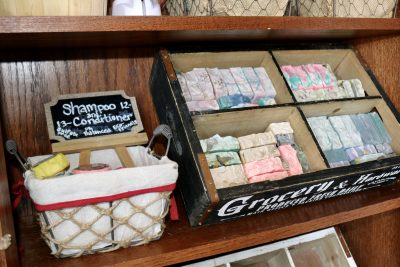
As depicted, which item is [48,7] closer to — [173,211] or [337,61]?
[173,211]

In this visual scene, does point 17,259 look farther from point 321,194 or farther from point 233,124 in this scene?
point 321,194

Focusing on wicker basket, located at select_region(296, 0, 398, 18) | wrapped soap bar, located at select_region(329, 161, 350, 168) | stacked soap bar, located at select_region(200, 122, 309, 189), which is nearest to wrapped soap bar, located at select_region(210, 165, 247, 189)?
stacked soap bar, located at select_region(200, 122, 309, 189)

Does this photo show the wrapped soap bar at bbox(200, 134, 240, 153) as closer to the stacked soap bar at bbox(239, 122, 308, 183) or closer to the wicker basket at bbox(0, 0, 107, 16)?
the stacked soap bar at bbox(239, 122, 308, 183)

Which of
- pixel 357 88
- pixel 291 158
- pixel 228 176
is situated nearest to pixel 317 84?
pixel 357 88

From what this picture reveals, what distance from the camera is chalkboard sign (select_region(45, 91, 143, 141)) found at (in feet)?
3.75

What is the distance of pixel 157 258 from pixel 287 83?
0.77m

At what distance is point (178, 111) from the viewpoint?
1140 mm

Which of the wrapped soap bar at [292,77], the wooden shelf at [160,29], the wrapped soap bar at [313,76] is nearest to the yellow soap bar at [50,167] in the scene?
the wooden shelf at [160,29]

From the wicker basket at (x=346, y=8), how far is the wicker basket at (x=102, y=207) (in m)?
0.86

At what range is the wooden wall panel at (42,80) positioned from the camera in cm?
122

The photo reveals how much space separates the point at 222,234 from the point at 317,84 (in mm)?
740

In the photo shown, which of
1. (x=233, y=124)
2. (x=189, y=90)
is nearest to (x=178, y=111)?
(x=189, y=90)

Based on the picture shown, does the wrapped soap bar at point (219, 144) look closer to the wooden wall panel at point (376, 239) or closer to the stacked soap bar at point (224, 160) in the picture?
the stacked soap bar at point (224, 160)

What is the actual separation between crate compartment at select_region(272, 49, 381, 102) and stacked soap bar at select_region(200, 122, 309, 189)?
284mm
